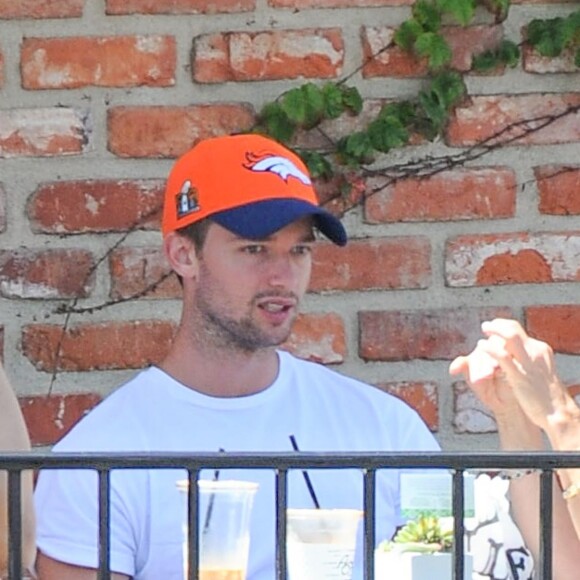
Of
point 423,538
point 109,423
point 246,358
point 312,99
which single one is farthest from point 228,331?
point 423,538

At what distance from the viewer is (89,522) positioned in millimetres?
2104

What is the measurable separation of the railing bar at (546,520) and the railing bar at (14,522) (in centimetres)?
42

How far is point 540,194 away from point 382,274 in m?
0.27

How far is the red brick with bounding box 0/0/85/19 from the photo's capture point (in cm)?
233

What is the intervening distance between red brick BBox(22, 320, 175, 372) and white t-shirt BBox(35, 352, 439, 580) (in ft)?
0.31

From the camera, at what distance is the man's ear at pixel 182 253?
92.0 inches

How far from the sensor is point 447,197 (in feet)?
7.89

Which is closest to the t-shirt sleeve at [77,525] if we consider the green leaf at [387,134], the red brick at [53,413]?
the red brick at [53,413]

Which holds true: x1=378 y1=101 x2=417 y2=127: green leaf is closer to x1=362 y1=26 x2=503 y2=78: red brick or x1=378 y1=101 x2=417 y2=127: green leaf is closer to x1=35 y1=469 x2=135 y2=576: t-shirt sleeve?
x1=362 y1=26 x2=503 y2=78: red brick

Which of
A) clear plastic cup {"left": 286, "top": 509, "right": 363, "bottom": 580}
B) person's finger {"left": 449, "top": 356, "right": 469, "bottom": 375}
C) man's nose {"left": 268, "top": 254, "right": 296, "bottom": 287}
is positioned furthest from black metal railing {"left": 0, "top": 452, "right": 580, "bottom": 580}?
man's nose {"left": 268, "top": 254, "right": 296, "bottom": 287}

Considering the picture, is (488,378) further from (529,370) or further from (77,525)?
(77,525)

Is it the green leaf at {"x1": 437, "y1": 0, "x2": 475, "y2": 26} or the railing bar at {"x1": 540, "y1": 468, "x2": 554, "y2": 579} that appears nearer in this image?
the railing bar at {"x1": 540, "y1": 468, "x2": 554, "y2": 579}

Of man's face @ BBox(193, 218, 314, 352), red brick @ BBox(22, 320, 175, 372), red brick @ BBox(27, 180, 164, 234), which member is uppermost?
red brick @ BBox(27, 180, 164, 234)

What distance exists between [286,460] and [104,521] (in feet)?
0.53
